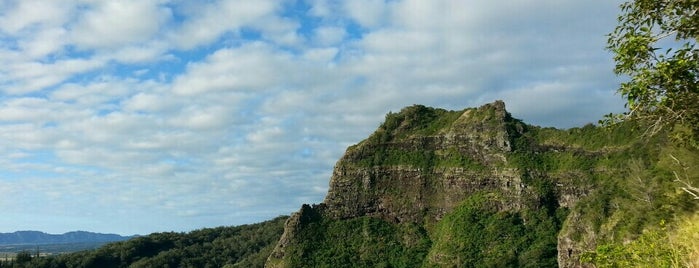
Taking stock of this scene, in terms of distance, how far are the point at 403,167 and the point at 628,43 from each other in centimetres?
8956

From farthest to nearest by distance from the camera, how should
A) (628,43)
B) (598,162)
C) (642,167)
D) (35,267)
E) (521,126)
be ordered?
(35,267), (521,126), (598,162), (642,167), (628,43)

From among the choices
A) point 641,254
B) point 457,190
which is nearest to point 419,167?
point 457,190

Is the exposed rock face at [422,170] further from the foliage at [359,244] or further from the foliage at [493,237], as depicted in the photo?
the foliage at [493,237]

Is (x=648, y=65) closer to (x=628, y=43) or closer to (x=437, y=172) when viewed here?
(x=628, y=43)

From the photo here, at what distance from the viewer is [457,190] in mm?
97625

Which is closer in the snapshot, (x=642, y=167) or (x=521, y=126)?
(x=642, y=167)

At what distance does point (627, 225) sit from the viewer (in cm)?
5434

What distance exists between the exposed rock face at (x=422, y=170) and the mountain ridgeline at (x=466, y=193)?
7.1 inches

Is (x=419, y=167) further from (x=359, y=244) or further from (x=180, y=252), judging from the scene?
(x=180, y=252)

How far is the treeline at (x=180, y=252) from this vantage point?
14625 cm

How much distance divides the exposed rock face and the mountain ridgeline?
180 mm

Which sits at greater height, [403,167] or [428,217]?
[403,167]

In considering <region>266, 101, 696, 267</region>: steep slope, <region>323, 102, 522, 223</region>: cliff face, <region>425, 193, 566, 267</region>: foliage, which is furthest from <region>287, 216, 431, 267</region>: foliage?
<region>425, 193, 566, 267</region>: foliage

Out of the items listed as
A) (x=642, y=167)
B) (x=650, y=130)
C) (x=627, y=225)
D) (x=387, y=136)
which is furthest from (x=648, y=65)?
(x=387, y=136)
